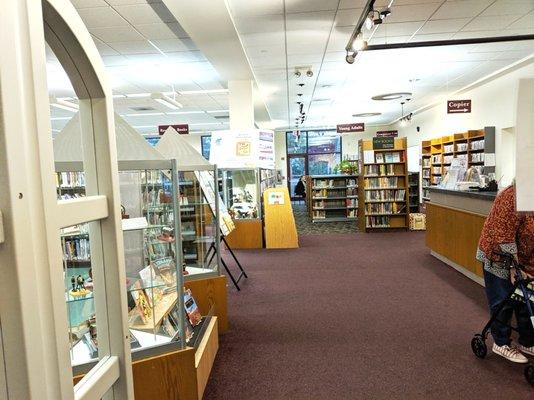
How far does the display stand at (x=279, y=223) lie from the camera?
299 inches

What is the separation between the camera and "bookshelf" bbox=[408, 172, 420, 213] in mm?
10430

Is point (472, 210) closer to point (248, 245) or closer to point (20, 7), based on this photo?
point (248, 245)

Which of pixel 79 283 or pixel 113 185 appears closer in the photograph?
pixel 113 185

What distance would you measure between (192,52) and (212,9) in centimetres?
206

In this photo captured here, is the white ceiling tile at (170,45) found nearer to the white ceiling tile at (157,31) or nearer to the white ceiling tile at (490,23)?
the white ceiling tile at (157,31)

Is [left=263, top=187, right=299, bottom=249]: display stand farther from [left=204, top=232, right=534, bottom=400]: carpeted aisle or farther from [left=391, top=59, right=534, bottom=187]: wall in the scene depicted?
[left=391, top=59, right=534, bottom=187]: wall

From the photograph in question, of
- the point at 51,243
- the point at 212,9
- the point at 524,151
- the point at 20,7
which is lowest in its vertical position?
the point at 51,243

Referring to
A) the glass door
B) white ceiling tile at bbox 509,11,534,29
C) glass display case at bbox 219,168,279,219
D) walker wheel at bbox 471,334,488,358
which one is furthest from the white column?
the glass door

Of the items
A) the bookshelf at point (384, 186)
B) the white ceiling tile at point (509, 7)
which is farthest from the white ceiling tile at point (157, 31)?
the bookshelf at point (384, 186)

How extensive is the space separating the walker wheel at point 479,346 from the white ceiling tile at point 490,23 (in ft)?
15.1

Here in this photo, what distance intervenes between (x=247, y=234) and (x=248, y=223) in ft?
0.72

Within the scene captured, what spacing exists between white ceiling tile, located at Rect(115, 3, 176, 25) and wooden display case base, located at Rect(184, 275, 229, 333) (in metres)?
3.32

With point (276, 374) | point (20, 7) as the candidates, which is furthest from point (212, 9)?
point (20, 7)

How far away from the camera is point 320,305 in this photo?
4.33 meters
